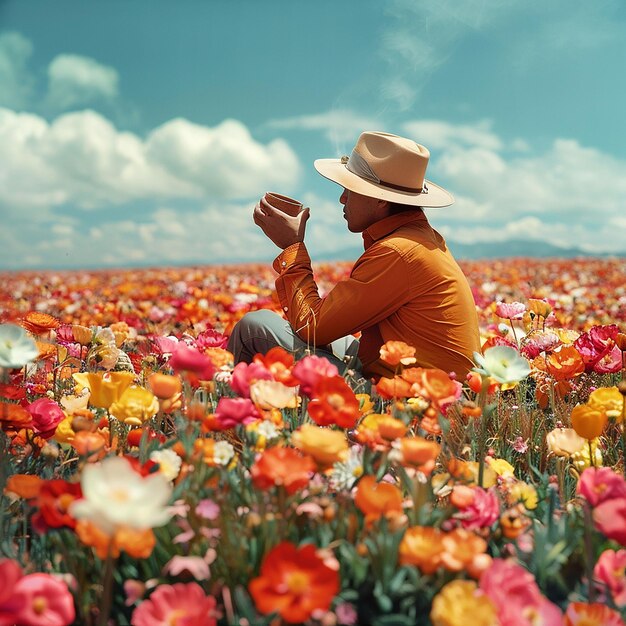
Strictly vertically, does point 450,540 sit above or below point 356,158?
below

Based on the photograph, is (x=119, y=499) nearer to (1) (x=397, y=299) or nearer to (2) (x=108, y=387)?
(2) (x=108, y=387)

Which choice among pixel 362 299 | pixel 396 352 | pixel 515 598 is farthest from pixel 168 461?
pixel 362 299

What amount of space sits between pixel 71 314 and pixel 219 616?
4.73 metres

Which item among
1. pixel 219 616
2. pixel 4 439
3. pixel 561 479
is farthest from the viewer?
pixel 561 479

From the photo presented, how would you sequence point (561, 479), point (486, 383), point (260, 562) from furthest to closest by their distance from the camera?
point (561, 479) → point (486, 383) → point (260, 562)

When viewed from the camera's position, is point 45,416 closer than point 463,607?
No

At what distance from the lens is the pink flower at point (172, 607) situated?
107 cm

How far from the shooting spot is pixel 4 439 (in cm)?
164

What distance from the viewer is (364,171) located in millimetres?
2760

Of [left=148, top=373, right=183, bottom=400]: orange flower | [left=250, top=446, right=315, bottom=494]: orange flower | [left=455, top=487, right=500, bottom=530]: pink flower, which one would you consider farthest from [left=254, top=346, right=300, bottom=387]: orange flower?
[left=455, top=487, right=500, bottom=530]: pink flower

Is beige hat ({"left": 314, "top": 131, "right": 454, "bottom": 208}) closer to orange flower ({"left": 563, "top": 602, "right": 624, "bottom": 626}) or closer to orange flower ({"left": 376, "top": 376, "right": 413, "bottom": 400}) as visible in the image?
orange flower ({"left": 376, "top": 376, "right": 413, "bottom": 400})

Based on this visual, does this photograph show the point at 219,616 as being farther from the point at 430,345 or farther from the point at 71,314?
the point at 71,314

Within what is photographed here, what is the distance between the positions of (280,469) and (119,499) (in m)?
0.32

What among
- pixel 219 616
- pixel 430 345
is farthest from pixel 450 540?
pixel 430 345
